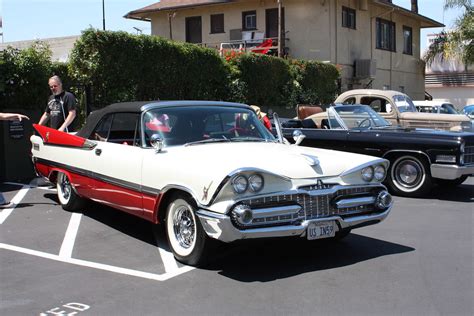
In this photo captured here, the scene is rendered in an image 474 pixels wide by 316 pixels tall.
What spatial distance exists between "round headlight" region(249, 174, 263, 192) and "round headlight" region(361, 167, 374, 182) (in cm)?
125

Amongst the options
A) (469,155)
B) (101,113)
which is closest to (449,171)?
(469,155)

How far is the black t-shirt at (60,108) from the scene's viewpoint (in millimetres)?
9336

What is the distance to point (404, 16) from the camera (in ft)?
108

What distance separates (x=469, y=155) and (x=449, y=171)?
594 millimetres

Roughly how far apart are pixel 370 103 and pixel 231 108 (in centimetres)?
773

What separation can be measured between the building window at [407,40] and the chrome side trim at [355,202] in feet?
97.3

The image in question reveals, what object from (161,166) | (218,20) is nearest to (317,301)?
(161,166)

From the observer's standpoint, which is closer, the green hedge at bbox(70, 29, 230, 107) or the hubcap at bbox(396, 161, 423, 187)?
the hubcap at bbox(396, 161, 423, 187)

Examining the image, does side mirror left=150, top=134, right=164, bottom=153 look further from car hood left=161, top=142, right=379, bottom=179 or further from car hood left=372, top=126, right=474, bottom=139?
car hood left=372, top=126, right=474, bottom=139

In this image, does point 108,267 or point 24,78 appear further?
point 24,78

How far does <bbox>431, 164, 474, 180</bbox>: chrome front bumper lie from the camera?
29.2ft

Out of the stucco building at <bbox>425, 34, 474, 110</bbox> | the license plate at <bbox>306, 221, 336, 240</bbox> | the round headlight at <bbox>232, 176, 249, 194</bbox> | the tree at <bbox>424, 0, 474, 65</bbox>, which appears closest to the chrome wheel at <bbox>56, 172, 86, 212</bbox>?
the round headlight at <bbox>232, 176, 249, 194</bbox>

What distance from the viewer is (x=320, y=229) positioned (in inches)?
207

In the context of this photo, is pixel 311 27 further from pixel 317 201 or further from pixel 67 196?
pixel 317 201
